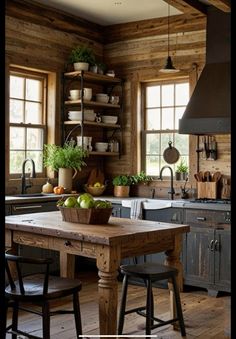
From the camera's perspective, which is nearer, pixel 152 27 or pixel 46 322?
pixel 46 322

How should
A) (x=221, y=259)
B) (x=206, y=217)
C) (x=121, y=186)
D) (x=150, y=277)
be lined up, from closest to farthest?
(x=150, y=277), (x=221, y=259), (x=206, y=217), (x=121, y=186)

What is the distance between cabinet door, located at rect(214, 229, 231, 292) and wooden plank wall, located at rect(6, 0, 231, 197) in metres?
0.95

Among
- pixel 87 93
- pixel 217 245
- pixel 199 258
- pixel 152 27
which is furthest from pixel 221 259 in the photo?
pixel 152 27

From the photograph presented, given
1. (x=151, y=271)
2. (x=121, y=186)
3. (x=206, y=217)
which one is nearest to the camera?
(x=151, y=271)

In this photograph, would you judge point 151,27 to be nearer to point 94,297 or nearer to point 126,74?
point 126,74

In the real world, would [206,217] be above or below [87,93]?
below

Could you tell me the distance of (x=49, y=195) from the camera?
545cm

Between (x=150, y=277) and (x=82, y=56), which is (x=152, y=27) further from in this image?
(x=150, y=277)

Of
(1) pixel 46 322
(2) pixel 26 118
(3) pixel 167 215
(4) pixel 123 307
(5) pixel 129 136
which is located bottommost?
(4) pixel 123 307

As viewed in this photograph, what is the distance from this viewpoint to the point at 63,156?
18.8 ft

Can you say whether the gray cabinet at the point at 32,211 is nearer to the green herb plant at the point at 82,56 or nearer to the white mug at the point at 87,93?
the white mug at the point at 87,93

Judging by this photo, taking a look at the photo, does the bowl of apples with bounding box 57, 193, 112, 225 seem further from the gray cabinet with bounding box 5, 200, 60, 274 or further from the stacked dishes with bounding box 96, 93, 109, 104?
the stacked dishes with bounding box 96, 93, 109, 104

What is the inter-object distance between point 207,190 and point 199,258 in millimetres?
880
